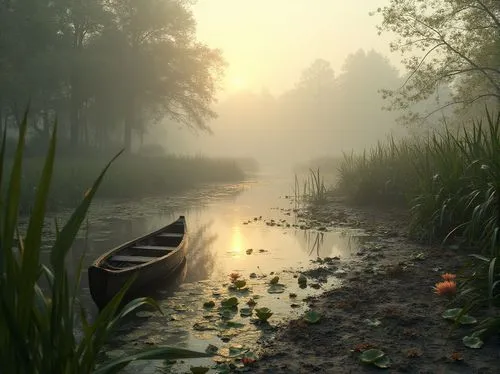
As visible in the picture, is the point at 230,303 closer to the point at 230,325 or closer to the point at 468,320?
the point at 230,325

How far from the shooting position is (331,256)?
9.72 meters

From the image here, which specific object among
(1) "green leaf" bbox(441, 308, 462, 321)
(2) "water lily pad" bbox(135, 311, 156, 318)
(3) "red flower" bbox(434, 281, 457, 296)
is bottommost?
(2) "water lily pad" bbox(135, 311, 156, 318)

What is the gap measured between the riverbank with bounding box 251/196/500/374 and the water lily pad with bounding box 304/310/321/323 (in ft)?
0.20

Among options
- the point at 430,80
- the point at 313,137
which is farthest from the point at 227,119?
the point at 430,80

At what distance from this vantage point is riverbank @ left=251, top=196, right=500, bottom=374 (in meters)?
4.31

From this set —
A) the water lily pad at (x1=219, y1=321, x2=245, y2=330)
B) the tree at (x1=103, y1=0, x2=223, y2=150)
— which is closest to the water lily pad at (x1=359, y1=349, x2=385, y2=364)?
the water lily pad at (x1=219, y1=321, x2=245, y2=330)

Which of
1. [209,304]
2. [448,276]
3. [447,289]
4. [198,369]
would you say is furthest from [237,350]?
[448,276]

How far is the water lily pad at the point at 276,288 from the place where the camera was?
7090mm

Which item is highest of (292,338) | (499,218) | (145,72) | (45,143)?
(145,72)

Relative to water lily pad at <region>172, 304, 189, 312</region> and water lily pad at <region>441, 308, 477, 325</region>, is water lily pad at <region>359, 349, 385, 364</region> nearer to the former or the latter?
water lily pad at <region>441, 308, 477, 325</region>

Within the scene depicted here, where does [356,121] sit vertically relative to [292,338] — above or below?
above

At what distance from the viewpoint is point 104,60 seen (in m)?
27.8

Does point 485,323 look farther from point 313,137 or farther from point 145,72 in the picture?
point 313,137

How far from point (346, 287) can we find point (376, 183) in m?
9.27
